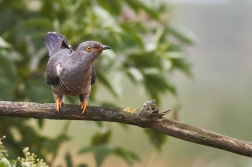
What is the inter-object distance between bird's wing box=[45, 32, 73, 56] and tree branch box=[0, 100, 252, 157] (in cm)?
14

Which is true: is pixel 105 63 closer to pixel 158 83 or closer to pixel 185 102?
pixel 158 83

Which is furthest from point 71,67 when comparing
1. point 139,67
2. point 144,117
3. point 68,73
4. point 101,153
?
point 139,67

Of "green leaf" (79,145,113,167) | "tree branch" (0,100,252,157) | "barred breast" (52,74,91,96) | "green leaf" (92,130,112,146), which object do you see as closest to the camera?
"tree branch" (0,100,252,157)

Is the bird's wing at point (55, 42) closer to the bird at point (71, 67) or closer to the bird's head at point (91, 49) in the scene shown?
the bird at point (71, 67)

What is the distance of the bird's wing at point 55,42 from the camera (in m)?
0.87

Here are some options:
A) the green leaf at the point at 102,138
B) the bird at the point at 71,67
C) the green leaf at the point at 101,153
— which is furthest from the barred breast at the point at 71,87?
the green leaf at the point at 102,138

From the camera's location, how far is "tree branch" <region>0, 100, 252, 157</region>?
70cm

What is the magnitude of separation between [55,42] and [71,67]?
0.11m

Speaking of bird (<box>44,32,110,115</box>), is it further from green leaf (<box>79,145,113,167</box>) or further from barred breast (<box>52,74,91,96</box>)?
green leaf (<box>79,145,113,167</box>)

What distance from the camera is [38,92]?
4.08 feet

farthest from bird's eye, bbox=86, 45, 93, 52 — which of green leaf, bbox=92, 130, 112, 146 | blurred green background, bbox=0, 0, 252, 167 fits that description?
green leaf, bbox=92, 130, 112, 146

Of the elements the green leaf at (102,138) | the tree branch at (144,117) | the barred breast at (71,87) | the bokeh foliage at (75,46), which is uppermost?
the bokeh foliage at (75,46)

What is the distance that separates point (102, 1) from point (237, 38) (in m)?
1.17

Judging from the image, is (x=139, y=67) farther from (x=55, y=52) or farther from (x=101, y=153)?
(x=55, y=52)
